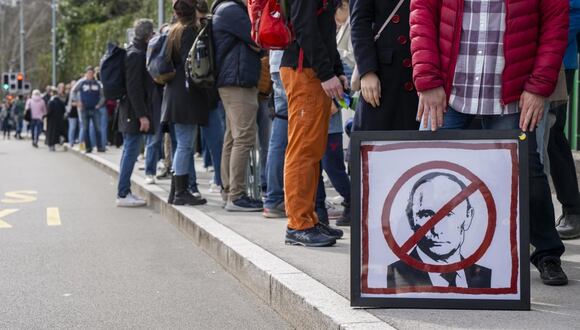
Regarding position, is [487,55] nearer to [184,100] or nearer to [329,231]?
[329,231]

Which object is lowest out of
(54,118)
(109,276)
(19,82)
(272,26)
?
(109,276)

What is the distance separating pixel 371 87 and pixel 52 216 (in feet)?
19.6

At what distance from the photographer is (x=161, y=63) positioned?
9312mm

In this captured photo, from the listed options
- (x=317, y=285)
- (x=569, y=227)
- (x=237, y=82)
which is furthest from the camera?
(x=237, y=82)

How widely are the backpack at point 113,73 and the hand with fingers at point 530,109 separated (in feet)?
21.7

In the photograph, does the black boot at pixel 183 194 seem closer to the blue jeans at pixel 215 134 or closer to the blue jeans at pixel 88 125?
the blue jeans at pixel 215 134

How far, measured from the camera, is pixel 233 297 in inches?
229

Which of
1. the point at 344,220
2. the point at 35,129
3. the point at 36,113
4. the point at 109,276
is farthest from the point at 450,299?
the point at 36,113

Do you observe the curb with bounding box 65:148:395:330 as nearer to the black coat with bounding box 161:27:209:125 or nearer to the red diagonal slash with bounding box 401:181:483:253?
the red diagonal slash with bounding box 401:181:483:253

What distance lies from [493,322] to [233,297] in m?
Result: 2.05

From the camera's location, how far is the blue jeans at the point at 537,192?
482 cm

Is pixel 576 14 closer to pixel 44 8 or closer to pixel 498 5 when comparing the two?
pixel 498 5

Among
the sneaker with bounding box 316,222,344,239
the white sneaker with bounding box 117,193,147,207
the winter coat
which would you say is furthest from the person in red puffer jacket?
the winter coat

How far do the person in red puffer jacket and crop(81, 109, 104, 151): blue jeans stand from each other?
1863cm
